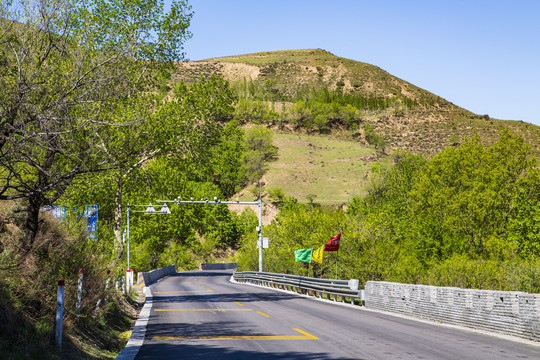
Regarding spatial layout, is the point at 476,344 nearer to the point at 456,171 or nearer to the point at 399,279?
the point at 399,279

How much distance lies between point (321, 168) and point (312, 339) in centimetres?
12696

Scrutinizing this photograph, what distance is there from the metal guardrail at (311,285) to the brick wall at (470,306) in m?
2.64

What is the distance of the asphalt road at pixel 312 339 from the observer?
380 inches

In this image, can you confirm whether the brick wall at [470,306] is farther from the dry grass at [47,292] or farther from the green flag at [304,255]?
the green flag at [304,255]

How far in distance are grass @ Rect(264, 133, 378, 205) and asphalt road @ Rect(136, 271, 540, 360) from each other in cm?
9719

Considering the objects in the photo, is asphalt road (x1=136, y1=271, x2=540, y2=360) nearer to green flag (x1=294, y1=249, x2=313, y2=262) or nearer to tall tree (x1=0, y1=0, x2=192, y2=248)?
tall tree (x1=0, y1=0, x2=192, y2=248)

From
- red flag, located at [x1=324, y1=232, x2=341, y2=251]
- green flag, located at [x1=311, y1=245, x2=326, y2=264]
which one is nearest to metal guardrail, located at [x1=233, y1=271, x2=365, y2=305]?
green flag, located at [x1=311, y1=245, x2=326, y2=264]

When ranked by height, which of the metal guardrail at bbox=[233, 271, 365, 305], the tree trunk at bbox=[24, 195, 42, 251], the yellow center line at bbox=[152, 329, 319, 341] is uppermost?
the tree trunk at bbox=[24, 195, 42, 251]

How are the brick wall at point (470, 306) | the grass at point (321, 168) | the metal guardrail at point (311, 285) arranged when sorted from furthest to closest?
the grass at point (321, 168)
the metal guardrail at point (311, 285)
the brick wall at point (470, 306)

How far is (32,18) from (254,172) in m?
124

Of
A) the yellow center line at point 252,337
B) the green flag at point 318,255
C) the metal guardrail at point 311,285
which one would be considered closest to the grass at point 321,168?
the metal guardrail at point 311,285

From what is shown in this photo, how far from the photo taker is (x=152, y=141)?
23.3 metres

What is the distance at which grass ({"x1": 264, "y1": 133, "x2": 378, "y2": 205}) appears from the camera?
122 meters

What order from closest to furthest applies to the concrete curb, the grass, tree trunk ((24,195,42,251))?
the concrete curb < tree trunk ((24,195,42,251)) < the grass
